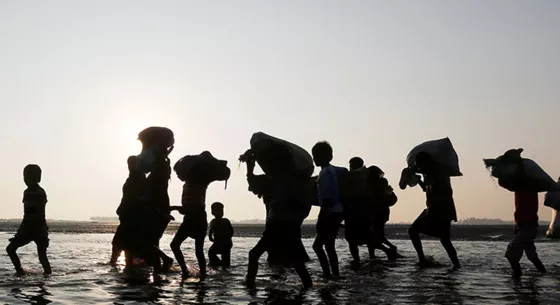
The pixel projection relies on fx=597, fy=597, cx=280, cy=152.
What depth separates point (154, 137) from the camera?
9.74 metres

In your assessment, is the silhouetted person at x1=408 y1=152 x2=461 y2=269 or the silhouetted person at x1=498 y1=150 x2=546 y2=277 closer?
the silhouetted person at x1=498 y1=150 x2=546 y2=277

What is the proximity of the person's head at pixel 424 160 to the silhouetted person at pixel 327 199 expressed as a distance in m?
2.71

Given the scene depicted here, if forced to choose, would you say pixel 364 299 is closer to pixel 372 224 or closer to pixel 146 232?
pixel 146 232

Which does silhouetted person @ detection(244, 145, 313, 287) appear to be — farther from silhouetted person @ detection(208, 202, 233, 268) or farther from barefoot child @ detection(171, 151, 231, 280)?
silhouetted person @ detection(208, 202, 233, 268)

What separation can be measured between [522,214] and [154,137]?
6.31 metres

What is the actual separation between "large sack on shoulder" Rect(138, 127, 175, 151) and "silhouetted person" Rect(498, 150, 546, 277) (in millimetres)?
5742

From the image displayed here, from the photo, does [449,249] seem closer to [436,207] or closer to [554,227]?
[436,207]

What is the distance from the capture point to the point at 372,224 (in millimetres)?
14047

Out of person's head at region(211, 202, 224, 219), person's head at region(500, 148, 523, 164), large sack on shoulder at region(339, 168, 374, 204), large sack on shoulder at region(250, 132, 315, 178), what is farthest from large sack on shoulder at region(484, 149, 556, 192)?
person's head at region(211, 202, 224, 219)

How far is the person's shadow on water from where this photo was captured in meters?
6.94

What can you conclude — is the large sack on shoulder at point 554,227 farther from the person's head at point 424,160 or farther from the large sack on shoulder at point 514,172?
the person's head at point 424,160

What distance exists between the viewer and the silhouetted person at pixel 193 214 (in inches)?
374

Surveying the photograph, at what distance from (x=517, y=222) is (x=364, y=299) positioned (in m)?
4.18

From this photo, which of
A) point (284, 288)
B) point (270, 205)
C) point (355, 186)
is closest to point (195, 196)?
point (270, 205)
